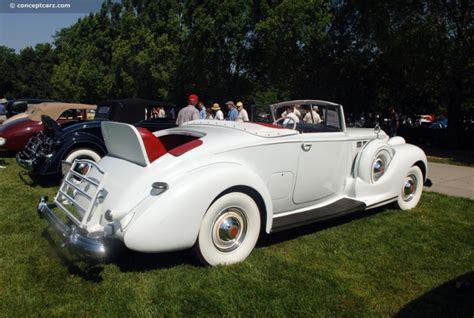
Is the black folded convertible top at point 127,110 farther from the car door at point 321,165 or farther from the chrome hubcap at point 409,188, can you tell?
the chrome hubcap at point 409,188

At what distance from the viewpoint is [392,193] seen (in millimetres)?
5043

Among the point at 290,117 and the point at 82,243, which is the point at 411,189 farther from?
the point at 82,243

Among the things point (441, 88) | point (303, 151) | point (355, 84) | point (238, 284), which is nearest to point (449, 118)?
point (441, 88)

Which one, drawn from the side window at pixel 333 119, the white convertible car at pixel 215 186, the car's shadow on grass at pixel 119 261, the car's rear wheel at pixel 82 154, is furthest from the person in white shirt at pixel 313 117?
the car's rear wheel at pixel 82 154

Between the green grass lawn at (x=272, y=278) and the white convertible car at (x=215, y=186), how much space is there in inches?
11.6

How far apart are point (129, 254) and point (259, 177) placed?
4.67 ft

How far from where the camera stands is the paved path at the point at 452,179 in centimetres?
697

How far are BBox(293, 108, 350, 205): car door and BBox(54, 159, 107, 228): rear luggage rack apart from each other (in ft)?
6.32

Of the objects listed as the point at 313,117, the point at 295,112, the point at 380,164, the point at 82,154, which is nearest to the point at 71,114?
the point at 82,154

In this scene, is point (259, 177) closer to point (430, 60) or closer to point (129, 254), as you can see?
point (129, 254)

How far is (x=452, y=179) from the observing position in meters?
8.18

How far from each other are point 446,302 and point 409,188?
2677 mm

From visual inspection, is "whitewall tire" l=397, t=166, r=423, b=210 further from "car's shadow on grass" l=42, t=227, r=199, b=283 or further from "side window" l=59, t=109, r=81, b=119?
"side window" l=59, t=109, r=81, b=119

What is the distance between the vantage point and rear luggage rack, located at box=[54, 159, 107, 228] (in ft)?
10.8
